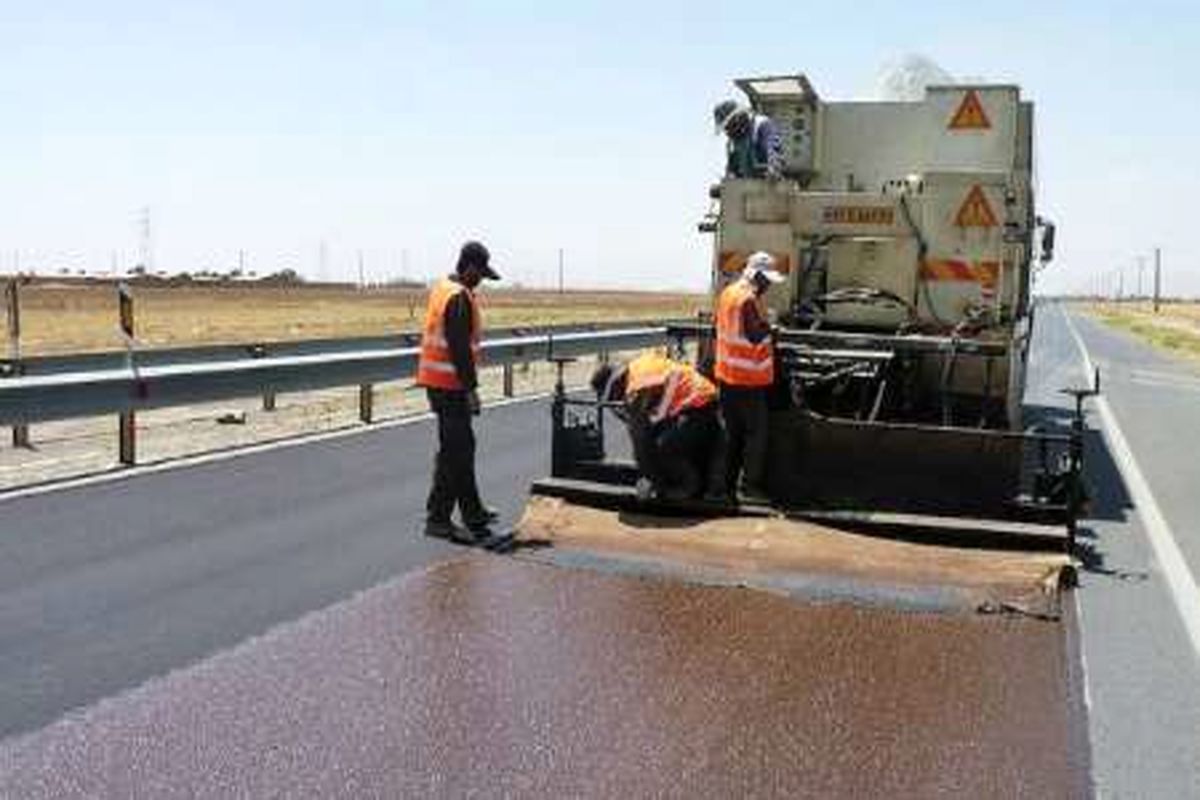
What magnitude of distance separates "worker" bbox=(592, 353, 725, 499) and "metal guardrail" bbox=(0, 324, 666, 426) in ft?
7.96

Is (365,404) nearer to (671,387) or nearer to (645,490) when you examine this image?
(671,387)

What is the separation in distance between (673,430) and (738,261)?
83.8 inches

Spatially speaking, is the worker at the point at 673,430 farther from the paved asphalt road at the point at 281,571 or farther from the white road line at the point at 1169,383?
the white road line at the point at 1169,383

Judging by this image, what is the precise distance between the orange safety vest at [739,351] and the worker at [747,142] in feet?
6.37

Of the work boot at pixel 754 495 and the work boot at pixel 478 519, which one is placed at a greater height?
the work boot at pixel 754 495

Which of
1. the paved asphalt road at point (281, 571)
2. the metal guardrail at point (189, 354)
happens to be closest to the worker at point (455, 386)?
the paved asphalt road at point (281, 571)

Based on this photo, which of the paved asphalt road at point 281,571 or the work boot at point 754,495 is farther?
the work boot at point 754,495

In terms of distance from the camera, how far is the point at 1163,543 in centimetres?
946

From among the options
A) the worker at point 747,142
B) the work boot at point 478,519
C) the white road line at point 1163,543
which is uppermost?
the worker at point 747,142

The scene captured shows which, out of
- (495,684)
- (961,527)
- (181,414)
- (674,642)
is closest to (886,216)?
(961,527)

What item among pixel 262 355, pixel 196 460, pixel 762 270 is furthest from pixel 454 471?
pixel 262 355

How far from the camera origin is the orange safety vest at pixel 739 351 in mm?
8961

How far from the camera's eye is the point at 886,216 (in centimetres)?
1044

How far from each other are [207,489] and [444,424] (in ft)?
7.33
